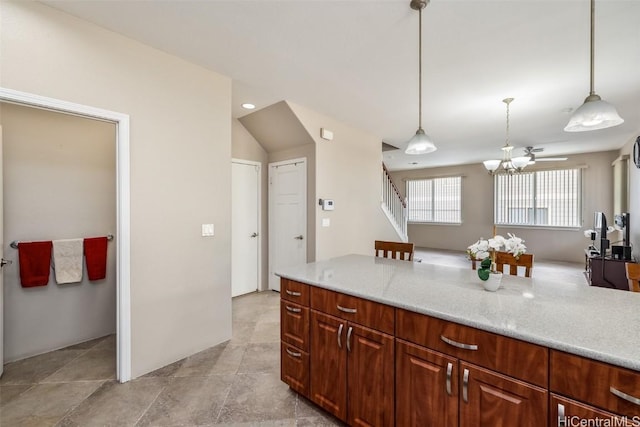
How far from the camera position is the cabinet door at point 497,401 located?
1.11 meters

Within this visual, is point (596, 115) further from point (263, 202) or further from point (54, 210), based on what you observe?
point (54, 210)

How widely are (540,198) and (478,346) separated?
27.4 ft

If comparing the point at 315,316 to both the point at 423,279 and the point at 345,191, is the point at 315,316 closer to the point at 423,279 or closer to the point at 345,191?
the point at 423,279

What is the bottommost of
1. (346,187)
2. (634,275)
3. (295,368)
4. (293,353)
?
(295,368)

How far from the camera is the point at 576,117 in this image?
1646 millimetres

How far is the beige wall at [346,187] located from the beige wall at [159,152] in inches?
57.2

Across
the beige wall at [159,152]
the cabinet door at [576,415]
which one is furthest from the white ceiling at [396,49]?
the cabinet door at [576,415]

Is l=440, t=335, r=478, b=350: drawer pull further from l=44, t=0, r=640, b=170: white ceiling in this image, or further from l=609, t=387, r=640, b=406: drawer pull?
l=44, t=0, r=640, b=170: white ceiling

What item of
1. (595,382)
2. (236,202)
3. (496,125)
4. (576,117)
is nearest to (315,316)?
(595,382)

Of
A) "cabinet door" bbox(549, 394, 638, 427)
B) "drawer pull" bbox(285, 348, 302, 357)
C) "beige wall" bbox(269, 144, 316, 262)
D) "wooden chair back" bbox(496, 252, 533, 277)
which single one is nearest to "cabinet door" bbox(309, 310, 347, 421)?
"drawer pull" bbox(285, 348, 302, 357)

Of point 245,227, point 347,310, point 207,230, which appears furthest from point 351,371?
point 245,227

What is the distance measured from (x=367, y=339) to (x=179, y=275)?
1.86 metres

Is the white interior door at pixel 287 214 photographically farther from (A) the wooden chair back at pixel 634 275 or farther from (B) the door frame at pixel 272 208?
(A) the wooden chair back at pixel 634 275

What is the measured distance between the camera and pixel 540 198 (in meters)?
7.69
